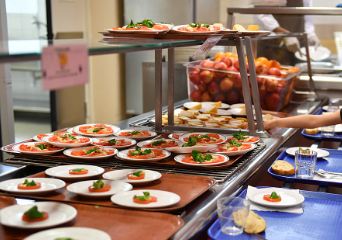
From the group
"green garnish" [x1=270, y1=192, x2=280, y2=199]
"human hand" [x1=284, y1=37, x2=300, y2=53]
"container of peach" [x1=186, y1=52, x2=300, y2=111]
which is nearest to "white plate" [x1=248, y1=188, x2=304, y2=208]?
"green garnish" [x1=270, y1=192, x2=280, y2=199]

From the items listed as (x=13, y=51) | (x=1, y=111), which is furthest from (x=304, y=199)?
(x=1, y=111)

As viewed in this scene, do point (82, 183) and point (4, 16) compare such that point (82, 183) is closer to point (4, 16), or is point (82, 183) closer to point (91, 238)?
point (91, 238)

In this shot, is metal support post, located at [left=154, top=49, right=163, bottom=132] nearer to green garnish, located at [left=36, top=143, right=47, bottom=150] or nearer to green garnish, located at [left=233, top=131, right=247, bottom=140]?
green garnish, located at [left=233, top=131, right=247, bottom=140]

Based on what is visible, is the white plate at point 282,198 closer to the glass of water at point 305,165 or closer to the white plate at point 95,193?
the glass of water at point 305,165

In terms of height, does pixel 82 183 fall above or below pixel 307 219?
above

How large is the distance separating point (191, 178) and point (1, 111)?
7.91 ft

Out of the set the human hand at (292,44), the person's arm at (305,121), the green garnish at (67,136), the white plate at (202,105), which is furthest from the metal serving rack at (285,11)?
the green garnish at (67,136)

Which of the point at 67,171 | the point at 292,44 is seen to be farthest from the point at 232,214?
the point at 292,44

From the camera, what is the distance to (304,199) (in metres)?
1.64

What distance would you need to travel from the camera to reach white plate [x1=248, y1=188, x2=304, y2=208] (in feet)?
5.10

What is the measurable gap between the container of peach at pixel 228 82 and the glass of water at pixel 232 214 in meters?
1.40

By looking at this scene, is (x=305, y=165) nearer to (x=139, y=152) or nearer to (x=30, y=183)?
(x=139, y=152)

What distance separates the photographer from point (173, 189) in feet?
4.82

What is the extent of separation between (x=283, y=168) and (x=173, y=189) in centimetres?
59
